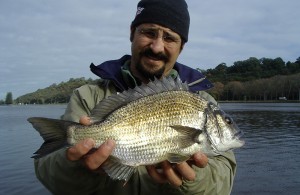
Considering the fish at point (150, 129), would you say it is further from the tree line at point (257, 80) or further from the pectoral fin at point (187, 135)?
the tree line at point (257, 80)

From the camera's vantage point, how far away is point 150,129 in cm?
356

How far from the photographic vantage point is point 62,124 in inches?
136

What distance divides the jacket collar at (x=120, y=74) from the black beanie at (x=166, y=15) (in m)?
0.46

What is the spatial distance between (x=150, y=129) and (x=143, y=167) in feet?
2.76

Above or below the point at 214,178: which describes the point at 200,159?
above

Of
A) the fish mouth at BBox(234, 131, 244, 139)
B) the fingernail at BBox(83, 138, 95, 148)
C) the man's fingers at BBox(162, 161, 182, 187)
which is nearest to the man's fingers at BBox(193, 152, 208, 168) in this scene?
the man's fingers at BBox(162, 161, 182, 187)

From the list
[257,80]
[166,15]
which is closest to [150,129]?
[166,15]

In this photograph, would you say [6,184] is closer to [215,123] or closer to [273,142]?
[215,123]

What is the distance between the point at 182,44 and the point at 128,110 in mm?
1788

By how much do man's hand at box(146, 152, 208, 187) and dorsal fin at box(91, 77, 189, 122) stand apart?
0.73 m

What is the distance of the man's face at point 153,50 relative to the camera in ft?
15.0

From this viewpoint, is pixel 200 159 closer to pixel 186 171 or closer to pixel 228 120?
pixel 186 171

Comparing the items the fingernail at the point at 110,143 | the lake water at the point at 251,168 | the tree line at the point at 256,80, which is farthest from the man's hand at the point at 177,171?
the tree line at the point at 256,80

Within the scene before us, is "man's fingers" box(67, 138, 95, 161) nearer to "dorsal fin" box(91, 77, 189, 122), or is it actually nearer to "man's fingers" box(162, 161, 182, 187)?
"dorsal fin" box(91, 77, 189, 122)
